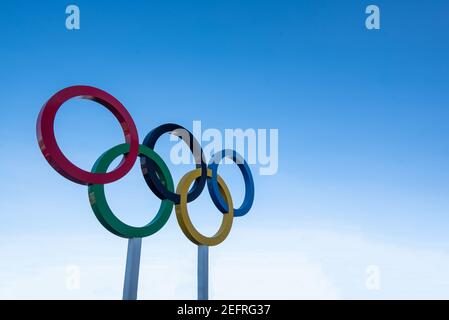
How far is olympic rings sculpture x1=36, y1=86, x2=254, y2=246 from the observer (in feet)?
25.7

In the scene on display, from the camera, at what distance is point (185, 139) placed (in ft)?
33.4

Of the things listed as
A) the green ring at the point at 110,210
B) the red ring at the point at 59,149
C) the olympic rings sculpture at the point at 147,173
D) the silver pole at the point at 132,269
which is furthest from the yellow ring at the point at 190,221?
the red ring at the point at 59,149

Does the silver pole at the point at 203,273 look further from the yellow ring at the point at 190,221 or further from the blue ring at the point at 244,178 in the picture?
the blue ring at the point at 244,178

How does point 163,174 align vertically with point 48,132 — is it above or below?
below

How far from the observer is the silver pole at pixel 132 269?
327 inches

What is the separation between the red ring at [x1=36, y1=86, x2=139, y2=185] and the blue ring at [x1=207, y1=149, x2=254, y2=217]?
7.35 ft

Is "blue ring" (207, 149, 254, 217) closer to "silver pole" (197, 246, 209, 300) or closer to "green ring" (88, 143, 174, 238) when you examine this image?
"silver pole" (197, 246, 209, 300)

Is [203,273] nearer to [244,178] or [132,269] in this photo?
[132,269]

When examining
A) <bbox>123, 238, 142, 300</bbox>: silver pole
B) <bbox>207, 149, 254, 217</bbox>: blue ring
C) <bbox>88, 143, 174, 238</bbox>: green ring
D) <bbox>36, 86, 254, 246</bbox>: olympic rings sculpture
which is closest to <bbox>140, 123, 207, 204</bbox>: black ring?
<bbox>36, 86, 254, 246</bbox>: olympic rings sculpture
